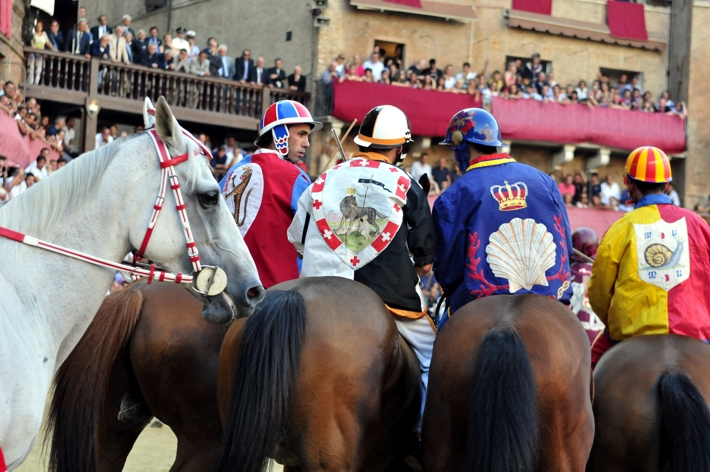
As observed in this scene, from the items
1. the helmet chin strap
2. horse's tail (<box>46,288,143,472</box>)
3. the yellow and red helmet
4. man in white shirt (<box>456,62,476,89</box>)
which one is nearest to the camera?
horse's tail (<box>46,288,143,472</box>)

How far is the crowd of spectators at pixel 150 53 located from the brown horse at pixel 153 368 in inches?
790

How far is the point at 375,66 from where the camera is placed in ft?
94.3

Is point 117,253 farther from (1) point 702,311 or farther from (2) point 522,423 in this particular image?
(1) point 702,311

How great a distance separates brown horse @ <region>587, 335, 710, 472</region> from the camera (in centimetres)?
524

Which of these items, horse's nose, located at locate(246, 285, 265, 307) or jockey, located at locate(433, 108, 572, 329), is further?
jockey, located at locate(433, 108, 572, 329)

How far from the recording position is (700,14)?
109 ft

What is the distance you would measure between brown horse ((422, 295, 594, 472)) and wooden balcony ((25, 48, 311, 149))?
20437 millimetres

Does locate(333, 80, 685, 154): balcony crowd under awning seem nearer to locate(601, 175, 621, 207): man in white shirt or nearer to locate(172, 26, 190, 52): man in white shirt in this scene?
locate(601, 175, 621, 207): man in white shirt

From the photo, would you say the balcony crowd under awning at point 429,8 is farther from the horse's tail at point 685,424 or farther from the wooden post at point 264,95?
the horse's tail at point 685,424

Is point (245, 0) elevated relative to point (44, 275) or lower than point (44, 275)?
elevated

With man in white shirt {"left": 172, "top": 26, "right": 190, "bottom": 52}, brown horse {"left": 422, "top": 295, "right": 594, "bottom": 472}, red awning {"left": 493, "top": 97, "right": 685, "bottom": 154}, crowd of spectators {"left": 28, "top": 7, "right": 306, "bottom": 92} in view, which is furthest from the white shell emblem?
red awning {"left": 493, "top": 97, "right": 685, "bottom": 154}

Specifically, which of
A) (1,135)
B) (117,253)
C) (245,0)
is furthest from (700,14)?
(117,253)

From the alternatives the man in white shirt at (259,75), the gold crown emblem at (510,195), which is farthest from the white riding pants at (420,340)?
the man in white shirt at (259,75)

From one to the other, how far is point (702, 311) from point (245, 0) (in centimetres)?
2852
